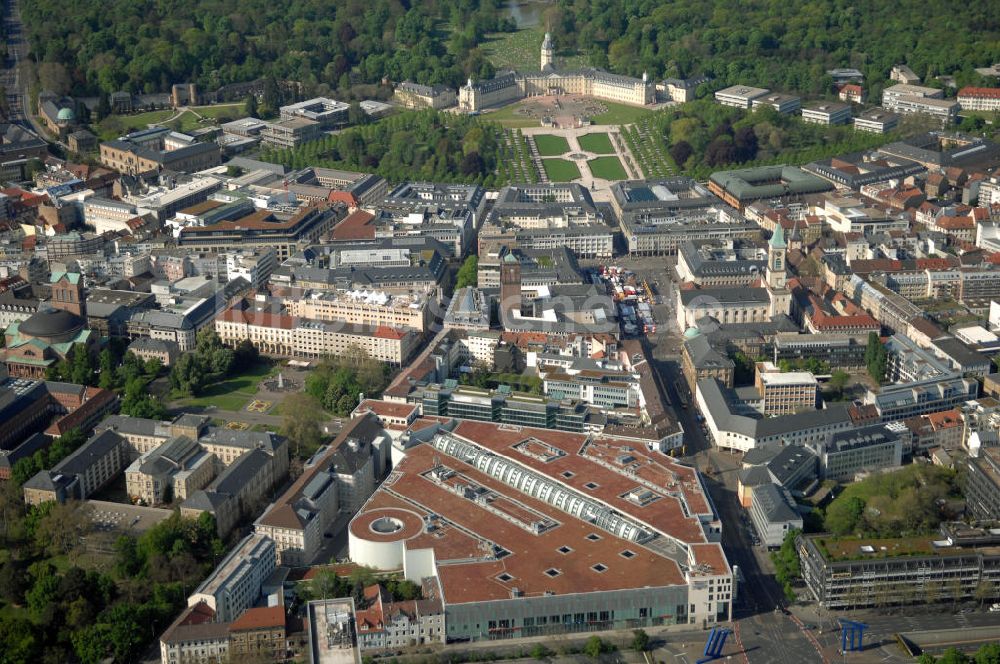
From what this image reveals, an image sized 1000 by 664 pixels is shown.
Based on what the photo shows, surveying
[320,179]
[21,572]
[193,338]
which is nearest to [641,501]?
[21,572]

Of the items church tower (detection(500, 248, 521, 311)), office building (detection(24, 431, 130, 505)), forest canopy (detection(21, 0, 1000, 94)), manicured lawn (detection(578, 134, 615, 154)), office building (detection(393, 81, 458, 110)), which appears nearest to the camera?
office building (detection(24, 431, 130, 505))

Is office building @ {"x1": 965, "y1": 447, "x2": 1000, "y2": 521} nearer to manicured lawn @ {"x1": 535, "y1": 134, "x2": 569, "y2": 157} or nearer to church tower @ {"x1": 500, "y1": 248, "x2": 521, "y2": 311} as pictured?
church tower @ {"x1": 500, "y1": 248, "x2": 521, "y2": 311}

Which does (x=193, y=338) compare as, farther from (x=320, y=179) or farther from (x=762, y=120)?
(x=762, y=120)

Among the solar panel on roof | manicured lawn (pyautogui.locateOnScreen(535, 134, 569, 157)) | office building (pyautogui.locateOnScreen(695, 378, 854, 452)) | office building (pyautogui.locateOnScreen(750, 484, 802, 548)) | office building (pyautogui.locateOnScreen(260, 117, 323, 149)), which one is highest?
office building (pyautogui.locateOnScreen(260, 117, 323, 149))

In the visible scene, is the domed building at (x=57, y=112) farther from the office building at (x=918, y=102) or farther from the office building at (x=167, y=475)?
the office building at (x=918, y=102)

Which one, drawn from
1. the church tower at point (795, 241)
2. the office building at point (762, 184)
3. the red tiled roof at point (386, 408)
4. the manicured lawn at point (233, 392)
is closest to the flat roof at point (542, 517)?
the red tiled roof at point (386, 408)

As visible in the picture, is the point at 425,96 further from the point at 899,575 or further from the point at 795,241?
the point at 899,575

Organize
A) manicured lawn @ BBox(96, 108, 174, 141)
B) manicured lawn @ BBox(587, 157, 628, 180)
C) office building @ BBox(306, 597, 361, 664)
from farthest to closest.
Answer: manicured lawn @ BBox(96, 108, 174, 141) → manicured lawn @ BBox(587, 157, 628, 180) → office building @ BBox(306, 597, 361, 664)

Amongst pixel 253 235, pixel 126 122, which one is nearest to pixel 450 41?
pixel 126 122

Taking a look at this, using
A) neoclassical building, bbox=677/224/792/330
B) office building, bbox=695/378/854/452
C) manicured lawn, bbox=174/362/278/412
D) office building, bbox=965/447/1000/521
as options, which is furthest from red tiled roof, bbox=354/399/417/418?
office building, bbox=965/447/1000/521
